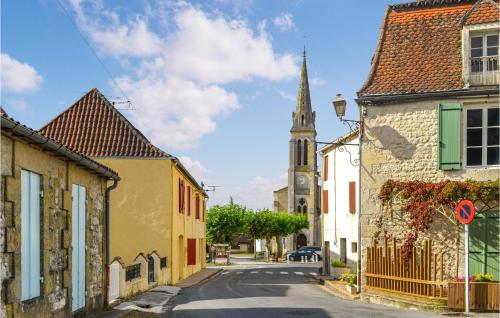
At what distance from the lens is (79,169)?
41.5 feet

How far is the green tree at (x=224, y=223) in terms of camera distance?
53250 mm

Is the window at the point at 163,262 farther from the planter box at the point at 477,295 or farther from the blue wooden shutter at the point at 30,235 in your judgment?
the blue wooden shutter at the point at 30,235

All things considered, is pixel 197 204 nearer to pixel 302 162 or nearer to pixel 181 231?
pixel 181 231

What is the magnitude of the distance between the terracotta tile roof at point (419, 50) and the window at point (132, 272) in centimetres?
850

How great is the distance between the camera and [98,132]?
24719mm

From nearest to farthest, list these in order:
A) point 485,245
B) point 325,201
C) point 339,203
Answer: point 485,245 → point 339,203 → point 325,201

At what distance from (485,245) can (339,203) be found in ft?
41.9

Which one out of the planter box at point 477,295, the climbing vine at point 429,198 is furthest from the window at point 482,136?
the planter box at point 477,295

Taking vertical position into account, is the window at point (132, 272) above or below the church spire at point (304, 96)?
below

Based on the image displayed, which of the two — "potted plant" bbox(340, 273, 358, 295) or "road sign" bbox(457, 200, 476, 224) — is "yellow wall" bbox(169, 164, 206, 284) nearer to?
"potted plant" bbox(340, 273, 358, 295)

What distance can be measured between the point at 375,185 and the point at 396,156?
1.04m

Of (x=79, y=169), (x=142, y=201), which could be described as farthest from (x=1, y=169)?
(x=142, y=201)

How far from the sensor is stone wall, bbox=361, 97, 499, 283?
52.3ft

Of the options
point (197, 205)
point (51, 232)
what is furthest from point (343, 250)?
point (51, 232)
